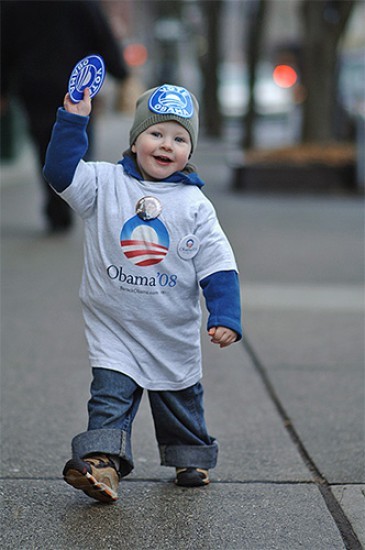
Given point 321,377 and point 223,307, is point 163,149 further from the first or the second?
point 321,377

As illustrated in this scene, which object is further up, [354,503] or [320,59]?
[320,59]

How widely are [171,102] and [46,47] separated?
5.45 metres

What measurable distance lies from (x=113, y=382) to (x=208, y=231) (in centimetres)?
56

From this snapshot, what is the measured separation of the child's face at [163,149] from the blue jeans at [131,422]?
25.9 inches

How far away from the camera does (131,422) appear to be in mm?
3621

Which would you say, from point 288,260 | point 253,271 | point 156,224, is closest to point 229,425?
point 156,224

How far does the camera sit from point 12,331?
236 inches

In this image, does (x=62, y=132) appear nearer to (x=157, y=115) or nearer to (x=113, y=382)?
(x=157, y=115)

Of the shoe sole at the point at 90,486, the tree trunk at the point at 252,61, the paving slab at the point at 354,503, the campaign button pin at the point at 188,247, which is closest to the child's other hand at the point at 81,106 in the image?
the campaign button pin at the point at 188,247

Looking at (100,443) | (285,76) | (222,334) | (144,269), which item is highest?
(144,269)

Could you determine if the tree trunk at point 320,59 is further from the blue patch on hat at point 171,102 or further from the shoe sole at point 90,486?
the shoe sole at point 90,486

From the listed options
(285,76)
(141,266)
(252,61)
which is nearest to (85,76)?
(141,266)

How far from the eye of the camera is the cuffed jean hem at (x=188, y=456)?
3.71 meters

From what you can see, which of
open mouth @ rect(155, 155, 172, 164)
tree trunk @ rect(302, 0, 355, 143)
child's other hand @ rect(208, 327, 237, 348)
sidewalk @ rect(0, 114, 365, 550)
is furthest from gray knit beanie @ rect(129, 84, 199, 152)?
tree trunk @ rect(302, 0, 355, 143)
